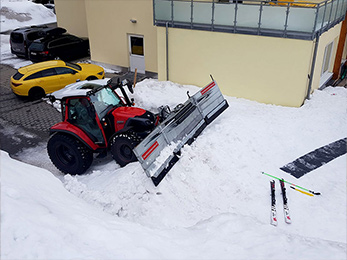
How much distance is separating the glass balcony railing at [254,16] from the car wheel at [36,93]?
5.42 metres

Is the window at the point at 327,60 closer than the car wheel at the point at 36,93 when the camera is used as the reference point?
No

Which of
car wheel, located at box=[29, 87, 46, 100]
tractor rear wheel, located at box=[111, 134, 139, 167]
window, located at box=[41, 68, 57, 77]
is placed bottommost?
car wheel, located at box=[29, 87, 46, 100]

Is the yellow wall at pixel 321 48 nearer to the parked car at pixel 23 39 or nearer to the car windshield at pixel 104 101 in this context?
the car windshield at pixel 104 101

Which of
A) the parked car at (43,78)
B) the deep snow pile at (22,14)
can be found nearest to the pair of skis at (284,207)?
the parked car at (43,78)

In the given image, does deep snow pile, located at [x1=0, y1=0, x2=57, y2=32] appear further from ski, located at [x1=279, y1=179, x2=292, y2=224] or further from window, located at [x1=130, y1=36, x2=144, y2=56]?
ski, located at [x1=279, y1=179, x2=292, y2=224]

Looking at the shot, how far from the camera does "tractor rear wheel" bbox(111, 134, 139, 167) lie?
782cm

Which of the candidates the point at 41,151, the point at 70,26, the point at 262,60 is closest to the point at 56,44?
the point at 70,26

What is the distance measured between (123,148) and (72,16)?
50.8ft

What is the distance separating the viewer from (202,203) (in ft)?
22.4

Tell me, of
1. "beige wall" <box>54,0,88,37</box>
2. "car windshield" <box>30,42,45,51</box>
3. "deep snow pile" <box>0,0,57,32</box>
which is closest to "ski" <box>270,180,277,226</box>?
"car windshield" <box>30,42,45,51</box>

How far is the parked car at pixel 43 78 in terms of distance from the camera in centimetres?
1347

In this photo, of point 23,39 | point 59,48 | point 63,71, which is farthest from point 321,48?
point 23,39

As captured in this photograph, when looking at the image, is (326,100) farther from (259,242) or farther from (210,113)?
(259,242)

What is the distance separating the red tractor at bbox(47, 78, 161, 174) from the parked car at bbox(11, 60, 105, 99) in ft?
18.2
